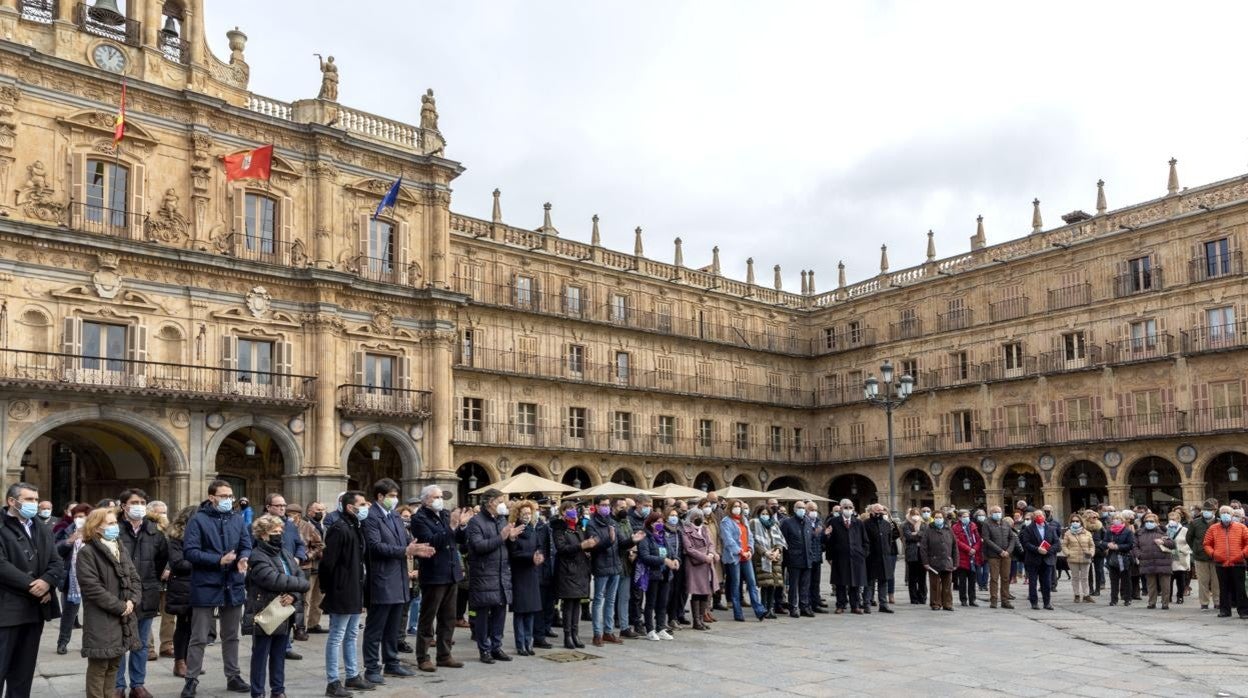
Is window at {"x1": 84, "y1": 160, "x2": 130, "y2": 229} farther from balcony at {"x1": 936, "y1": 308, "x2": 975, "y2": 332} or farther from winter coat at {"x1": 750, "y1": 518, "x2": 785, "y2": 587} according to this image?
balcony at {"x1": 936, "y1": 308, "x2": 975, "y2": 332}

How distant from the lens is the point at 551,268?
3775 centimetres

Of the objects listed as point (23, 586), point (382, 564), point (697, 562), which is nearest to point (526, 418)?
point (697, 562)

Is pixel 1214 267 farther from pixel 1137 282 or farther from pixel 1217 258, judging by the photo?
pixel 1137 282

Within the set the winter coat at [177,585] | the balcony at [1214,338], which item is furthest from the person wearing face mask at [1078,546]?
the balcony at [1214,338]

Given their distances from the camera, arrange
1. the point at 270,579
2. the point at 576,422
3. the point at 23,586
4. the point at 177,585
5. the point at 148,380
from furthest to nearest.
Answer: the point at 576,422
the point at 148,380
the point at 177,585
the point at 270,579
the point at 23,586

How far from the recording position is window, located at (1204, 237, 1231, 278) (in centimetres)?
3309

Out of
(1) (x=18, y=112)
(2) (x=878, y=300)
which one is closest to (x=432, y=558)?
(1) (x=18, y=112)

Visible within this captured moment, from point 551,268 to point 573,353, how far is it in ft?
10.4

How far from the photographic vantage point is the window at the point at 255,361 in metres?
26.1

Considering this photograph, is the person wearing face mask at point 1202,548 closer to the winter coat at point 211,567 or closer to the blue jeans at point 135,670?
the winter coat at point 211,567

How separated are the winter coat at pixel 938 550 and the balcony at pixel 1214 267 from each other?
21778 mm

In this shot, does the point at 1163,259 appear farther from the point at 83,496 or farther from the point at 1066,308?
the point at 83,496

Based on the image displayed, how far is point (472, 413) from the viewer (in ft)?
114

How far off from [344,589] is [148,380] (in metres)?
17.6
